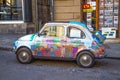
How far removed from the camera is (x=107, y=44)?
13984 mm

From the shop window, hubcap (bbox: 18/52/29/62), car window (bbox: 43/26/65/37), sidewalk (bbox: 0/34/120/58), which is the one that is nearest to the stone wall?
sidewalk (bbox: 0/34/120/58)

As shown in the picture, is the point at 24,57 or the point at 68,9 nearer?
the point at 24,57

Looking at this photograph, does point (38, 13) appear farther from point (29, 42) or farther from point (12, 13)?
point (29, 42)

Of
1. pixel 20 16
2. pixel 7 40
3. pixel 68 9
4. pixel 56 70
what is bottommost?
pixel 56 70

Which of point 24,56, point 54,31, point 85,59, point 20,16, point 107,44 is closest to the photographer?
point 85,59

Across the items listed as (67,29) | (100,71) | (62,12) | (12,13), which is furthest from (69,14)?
(100,71)

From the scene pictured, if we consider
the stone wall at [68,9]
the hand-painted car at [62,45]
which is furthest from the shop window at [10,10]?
the hand-painted car at [62,45]

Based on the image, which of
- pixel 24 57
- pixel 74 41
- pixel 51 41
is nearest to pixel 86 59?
pixel 74 41

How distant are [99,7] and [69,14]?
1526 mm

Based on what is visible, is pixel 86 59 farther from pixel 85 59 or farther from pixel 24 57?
pixel 24 57

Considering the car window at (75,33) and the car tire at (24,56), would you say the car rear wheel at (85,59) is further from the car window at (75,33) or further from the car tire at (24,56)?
the car tire at (24,56)

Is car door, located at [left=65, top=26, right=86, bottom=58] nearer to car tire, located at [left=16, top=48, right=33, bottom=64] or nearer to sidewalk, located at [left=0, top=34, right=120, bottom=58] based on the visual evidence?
car tire, located at [left=16, top=48, right=33, bottom=64]

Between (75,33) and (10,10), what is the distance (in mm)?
7662

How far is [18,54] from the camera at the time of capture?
9.87 metres
